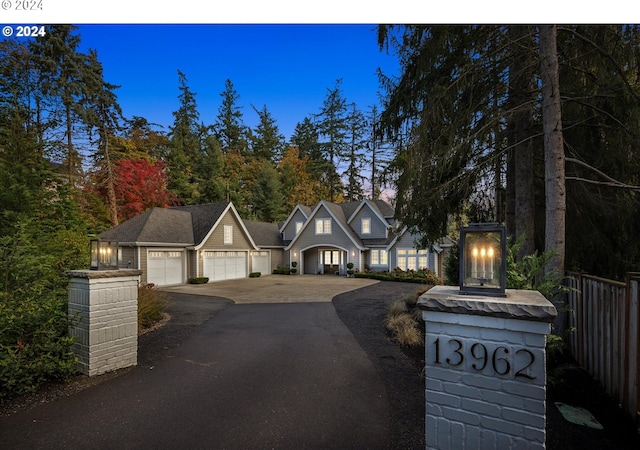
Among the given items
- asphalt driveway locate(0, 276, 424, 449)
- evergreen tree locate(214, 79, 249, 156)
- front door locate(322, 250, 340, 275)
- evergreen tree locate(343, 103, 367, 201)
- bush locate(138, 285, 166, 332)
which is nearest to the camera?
asphalt driveway locate(0, 276, 424, 449)

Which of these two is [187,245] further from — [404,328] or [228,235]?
[404,328]

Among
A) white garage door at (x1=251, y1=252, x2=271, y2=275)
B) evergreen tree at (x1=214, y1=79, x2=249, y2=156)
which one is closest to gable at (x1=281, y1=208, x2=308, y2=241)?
white garage door at (x1=251, y1=252, x2=271, y2=275)

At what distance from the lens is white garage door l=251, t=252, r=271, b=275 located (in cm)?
2252

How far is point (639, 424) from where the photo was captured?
3.10 m

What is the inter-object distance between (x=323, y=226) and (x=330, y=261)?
2.92m

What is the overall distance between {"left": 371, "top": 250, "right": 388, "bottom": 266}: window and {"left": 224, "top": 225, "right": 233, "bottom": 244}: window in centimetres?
1013

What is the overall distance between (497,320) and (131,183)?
25542mm

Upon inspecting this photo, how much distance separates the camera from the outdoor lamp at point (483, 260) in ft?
8.39

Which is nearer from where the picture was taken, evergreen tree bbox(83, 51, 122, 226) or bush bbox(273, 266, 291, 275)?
evergreen tree bbox(83, 51, 122, 226)

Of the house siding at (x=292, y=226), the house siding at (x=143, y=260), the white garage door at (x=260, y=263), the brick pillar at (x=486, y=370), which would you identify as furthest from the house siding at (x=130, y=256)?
the brick pillar at (x=486, y=370)

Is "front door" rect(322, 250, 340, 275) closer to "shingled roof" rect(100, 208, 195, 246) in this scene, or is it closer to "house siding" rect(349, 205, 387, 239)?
"house siding" rect(349, 205, 387, 239)

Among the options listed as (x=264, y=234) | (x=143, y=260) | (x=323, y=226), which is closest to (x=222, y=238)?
(x=143, y=260)
